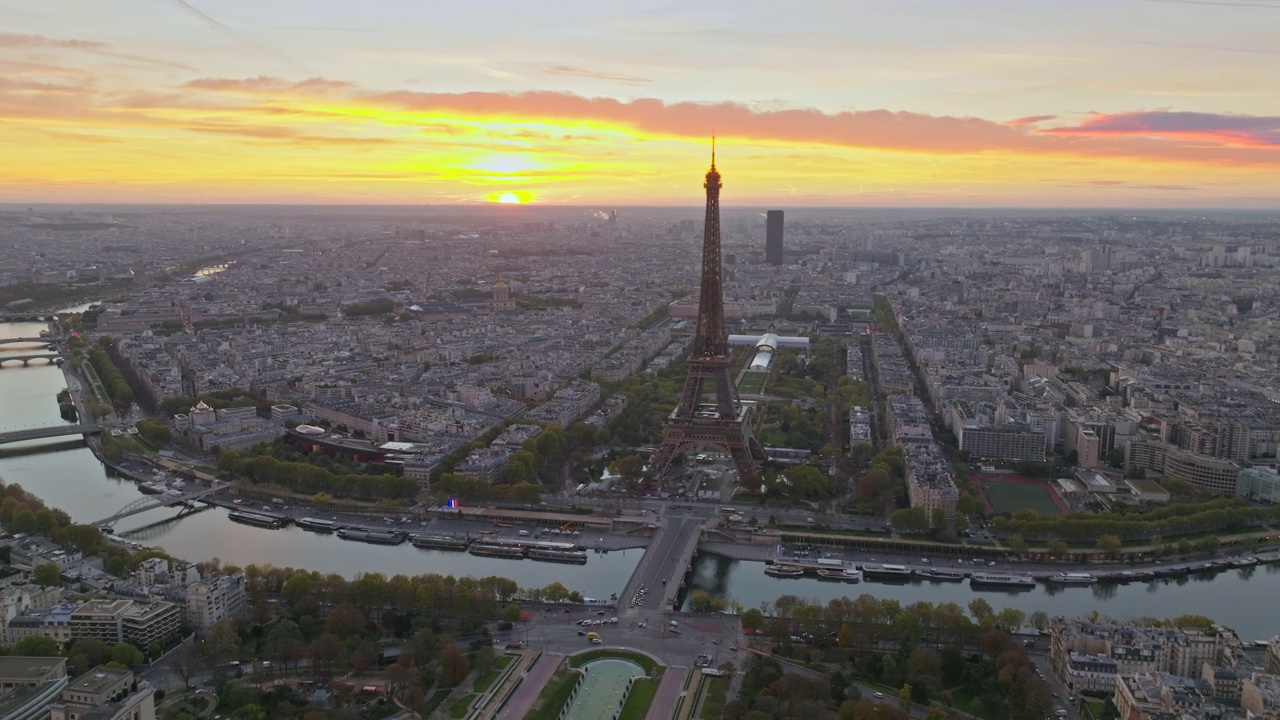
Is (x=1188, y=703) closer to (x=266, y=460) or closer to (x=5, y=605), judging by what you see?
(x=5, y=605)

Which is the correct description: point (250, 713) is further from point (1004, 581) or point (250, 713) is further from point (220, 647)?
point (1004, 581)

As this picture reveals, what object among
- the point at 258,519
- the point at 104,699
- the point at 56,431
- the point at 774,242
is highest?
the point at 774,242

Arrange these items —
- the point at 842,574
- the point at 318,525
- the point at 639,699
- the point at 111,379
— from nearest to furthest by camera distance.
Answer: the point at 639,699
the point at 842,574
the point at 318,525
the point at 111,379

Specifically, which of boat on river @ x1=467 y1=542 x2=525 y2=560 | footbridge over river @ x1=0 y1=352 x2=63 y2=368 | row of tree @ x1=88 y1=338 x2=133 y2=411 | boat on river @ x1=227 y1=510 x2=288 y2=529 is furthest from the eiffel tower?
footbridge over river @ x1=0 y1=352 x2=63 y2=368

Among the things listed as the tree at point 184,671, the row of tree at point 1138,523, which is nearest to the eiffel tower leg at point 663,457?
the row of tree at point 1138,523

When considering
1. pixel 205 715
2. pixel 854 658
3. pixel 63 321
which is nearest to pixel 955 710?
pixel 854 658

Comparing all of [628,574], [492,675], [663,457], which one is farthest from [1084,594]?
[492,675]
